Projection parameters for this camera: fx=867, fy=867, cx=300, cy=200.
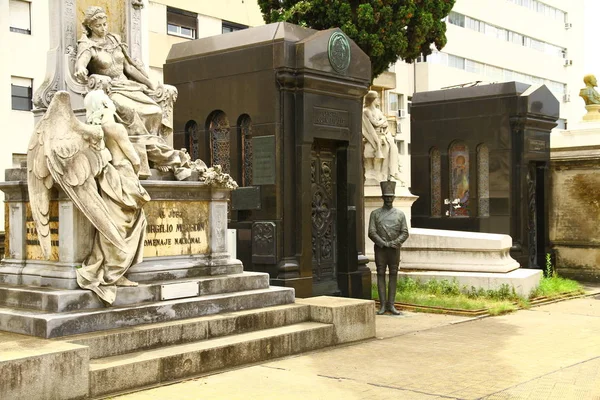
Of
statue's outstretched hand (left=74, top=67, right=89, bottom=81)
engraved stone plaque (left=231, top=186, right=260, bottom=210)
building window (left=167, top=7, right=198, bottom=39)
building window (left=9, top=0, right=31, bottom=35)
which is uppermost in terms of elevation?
building window (left=167, top=7, right=198, bottom=39)

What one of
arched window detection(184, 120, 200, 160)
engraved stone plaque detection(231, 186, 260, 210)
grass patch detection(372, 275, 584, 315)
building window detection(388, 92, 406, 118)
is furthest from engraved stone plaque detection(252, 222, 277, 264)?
building window detection(388, 92, 406, 118)

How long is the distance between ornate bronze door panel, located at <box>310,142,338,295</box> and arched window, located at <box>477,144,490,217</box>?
5.55m

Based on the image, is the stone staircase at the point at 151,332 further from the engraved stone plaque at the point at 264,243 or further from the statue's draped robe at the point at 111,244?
the engraved stone plaque at the point at 264,243

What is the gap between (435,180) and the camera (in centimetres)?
1955

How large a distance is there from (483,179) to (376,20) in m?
4.21

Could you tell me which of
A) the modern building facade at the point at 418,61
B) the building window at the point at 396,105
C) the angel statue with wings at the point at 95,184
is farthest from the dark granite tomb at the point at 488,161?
A: the building window at the point at 396,105

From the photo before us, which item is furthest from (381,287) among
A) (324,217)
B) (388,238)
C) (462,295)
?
(462,295)

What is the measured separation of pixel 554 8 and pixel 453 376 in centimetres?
4906

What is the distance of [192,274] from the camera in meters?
9.38

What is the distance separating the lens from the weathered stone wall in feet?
63.0

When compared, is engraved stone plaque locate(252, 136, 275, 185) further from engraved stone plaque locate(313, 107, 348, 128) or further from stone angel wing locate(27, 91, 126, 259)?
stone angel wing locate(27, 91, 126, 259)

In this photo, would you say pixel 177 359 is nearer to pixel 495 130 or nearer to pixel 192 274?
pixel 192 274

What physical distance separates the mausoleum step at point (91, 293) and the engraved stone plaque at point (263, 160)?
3.46 meters

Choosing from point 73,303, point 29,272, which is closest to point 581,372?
point 73,303
